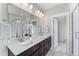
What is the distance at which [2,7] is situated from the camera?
1.20 meters

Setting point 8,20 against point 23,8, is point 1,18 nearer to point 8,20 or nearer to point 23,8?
point 8,20

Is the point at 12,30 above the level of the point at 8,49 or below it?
above

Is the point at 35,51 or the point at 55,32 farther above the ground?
the point at 55,32

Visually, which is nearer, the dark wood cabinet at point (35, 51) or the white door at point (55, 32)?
the dark wood cabinet at point (35, 51)

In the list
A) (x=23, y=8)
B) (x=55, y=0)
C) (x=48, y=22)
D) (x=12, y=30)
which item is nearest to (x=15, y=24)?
(x=12, y=30)

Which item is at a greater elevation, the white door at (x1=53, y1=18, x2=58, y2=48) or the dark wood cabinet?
the white door at (x1=53, y1=18, x2=58, y2=48)

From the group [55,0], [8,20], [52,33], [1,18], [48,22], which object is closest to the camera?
[1,18]

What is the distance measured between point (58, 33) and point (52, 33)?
244 mm

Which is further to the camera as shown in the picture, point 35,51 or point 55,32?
point 55,32

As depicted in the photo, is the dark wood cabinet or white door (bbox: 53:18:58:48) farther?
white door (bbox: 53:18:58:48)

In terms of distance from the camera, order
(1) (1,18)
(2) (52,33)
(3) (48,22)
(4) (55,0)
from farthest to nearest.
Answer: (2) (52,33) < (3) (48,22) < (4) (55,0) < (1) (1,18)

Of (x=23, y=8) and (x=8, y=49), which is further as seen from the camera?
(x=23, y=8)

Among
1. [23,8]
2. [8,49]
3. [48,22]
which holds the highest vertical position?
[23,8]

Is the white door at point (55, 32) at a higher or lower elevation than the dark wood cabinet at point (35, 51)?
higher
